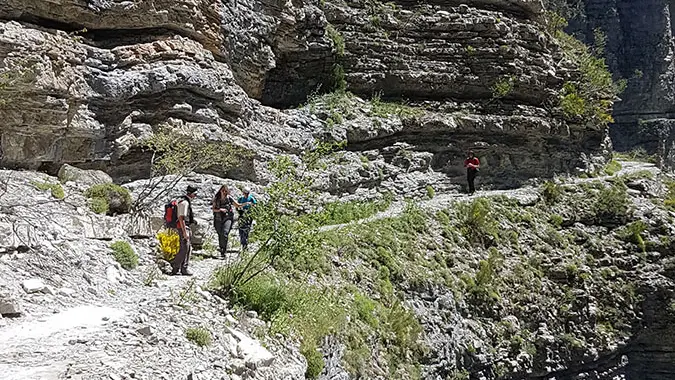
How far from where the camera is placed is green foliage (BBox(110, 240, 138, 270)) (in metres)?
10.1

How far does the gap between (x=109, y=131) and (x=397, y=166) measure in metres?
11.6

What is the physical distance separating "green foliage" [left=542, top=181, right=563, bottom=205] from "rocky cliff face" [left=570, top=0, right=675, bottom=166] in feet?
107

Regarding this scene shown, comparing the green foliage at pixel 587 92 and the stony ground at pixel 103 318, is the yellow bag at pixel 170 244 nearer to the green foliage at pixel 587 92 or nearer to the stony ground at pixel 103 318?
the stony ground at pixel 103 318

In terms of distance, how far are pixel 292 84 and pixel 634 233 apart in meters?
16.0

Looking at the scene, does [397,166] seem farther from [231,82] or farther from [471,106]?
[231,82]

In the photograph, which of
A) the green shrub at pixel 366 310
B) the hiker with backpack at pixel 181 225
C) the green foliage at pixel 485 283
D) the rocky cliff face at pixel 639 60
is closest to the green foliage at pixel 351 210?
the green foliage at pixel 485 283

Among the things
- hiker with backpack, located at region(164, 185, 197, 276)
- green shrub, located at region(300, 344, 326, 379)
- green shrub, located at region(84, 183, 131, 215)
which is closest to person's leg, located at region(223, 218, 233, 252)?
hiker with backpack, located at region(164, 185, 197, 276)

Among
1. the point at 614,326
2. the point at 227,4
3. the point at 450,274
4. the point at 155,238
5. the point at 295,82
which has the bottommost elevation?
the point at 614,326

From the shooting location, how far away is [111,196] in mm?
12617

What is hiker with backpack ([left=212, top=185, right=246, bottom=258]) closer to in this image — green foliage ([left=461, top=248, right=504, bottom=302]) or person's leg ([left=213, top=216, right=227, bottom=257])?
person's leg ([left=213, top=216, right=227, bottom=257])

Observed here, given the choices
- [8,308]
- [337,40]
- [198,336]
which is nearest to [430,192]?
[337,40]

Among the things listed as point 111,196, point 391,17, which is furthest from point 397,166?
point 111,196

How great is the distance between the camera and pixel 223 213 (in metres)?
12.0

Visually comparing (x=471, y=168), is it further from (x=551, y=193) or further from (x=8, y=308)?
(x=8, y=308)
